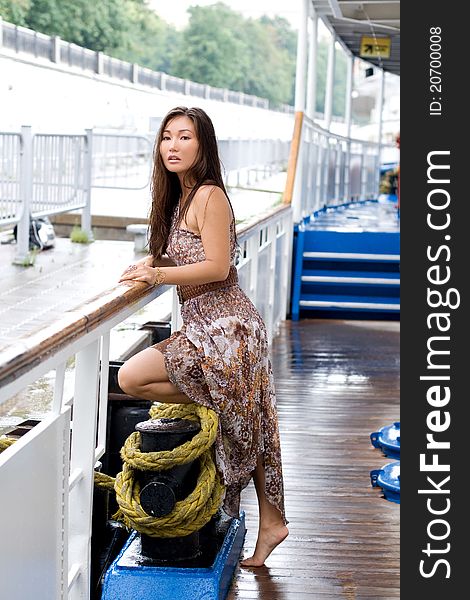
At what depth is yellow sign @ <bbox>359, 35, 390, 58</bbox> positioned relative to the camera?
13.8 meters

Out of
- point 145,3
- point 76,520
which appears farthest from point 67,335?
point 145,3

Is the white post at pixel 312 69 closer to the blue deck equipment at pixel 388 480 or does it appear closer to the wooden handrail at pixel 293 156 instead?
the wooden handrail at pixel 293 156

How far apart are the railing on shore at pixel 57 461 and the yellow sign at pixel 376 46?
1102 centimetres

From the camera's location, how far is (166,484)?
2.93 meters

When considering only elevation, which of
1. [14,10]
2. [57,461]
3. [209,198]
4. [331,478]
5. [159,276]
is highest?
[14,10]

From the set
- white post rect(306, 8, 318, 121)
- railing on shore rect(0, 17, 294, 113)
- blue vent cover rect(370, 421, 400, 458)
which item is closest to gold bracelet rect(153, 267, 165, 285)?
blue vent cover rect(370, 421, 400, 458)

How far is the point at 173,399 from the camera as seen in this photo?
316 cm

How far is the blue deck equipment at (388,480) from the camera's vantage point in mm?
4395

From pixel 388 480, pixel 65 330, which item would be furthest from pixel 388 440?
pixel 65 330

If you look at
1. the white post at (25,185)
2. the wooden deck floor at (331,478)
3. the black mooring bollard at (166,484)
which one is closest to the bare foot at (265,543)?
the wooden deck floor at (331,478)

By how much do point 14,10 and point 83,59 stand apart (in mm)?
9066

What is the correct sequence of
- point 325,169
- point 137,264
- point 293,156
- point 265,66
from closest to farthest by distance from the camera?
point 137,264
point 293,156
point 325,169
point 265,66

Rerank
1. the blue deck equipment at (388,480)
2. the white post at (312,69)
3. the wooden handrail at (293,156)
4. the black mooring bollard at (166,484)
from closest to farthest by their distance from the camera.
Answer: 1. the black mooring bollard at (166,484)
2. the blue deck equipment at (388,480)
3. the wooden handrail at (293,156)
4. the white post at (312,69)

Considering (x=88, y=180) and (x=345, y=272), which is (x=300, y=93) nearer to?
(x=345, y=272)
